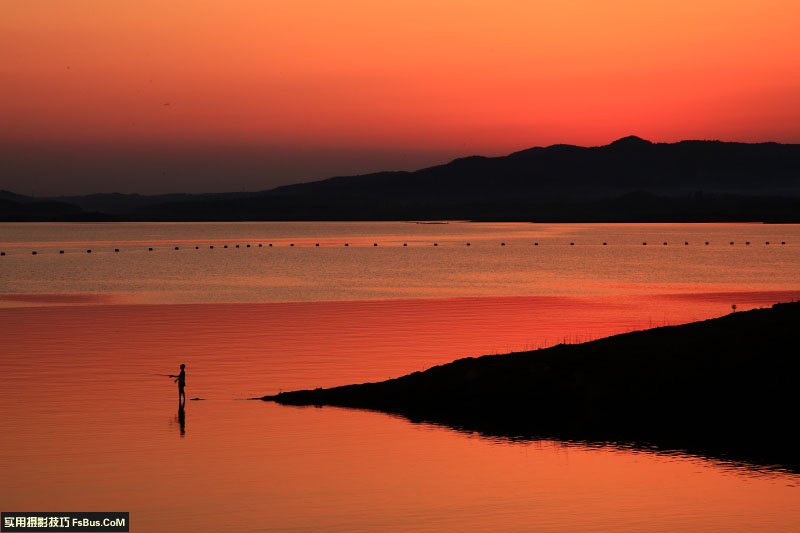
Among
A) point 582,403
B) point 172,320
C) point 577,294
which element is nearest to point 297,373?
point 582,403

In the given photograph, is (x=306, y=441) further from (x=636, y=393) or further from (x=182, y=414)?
(x=636, y=393)

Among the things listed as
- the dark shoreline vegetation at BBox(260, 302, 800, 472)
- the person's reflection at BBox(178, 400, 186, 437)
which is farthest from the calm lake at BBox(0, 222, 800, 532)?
the dark shoreline vegetation at BBox(260, 302, 800, 472)

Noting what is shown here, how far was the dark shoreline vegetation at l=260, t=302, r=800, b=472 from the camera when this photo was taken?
40844 mm

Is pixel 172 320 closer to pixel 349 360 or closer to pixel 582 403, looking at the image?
pixel 349 360

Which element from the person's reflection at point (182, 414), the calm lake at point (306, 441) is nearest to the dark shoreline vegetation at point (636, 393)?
the calm lake at point (306, 441)

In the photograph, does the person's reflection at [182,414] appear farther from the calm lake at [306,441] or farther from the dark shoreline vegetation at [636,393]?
the dark shoreline vegetation at [636,393]

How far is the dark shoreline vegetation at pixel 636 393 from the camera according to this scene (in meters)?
40.8

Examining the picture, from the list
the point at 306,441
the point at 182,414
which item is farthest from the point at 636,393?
the point at 182,414

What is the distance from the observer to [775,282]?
131m

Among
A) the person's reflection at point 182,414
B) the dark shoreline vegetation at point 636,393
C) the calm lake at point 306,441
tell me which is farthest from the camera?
the person's reflection at point 182,414

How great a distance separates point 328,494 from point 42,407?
56.7ft

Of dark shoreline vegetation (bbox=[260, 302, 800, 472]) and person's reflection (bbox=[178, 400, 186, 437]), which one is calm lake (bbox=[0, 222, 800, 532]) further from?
dark shoreline vegetation (bbox=[260, 302, 800, 472])

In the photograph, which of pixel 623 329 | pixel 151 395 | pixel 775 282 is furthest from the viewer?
pixel 775 282

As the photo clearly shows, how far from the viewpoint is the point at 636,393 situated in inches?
1711
